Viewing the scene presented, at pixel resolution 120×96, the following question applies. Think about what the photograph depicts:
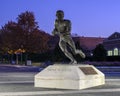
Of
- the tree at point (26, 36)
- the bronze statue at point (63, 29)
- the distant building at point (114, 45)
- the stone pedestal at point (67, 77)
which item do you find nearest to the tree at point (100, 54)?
the tree at point (26, 36)

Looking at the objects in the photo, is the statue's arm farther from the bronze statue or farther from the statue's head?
the statue's head

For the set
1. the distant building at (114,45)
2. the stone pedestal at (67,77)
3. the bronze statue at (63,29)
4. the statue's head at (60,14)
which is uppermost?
the distant building at (114,45)

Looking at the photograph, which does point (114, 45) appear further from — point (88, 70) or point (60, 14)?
point (88, 70)

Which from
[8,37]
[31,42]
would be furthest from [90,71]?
[8,37]

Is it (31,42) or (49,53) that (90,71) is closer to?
(31,42)

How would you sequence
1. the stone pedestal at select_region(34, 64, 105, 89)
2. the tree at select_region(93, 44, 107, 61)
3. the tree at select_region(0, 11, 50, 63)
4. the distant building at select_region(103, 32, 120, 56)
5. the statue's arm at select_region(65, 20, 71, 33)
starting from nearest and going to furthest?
the stone pedestal at select_region(34, 64, 105, 89) → the statue's arm at select_region(65, 20, 71, 33) → the tree at select_region(93, 44, 107, 61) → the tree at select_region(0, 11, 50, 63) → the distant building at select_region(103, 32, 120, 56)

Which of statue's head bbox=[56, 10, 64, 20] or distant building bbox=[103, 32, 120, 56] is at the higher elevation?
distant building bbox=[103, 32, 120, 56]

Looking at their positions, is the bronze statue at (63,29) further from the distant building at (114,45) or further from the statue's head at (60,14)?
the distant building at (114,45)

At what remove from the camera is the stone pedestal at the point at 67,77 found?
58.4ft

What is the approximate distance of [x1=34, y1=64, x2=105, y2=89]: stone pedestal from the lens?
17.8 metres

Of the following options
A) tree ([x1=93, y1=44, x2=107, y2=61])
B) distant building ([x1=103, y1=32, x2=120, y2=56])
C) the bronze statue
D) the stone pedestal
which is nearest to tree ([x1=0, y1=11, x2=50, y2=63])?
tree ([x1=93, y1=44, x2=107, y2=61])

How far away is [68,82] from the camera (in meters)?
17.8

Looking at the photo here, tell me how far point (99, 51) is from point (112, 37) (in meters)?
39.0

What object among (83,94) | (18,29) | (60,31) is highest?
(18,29)
